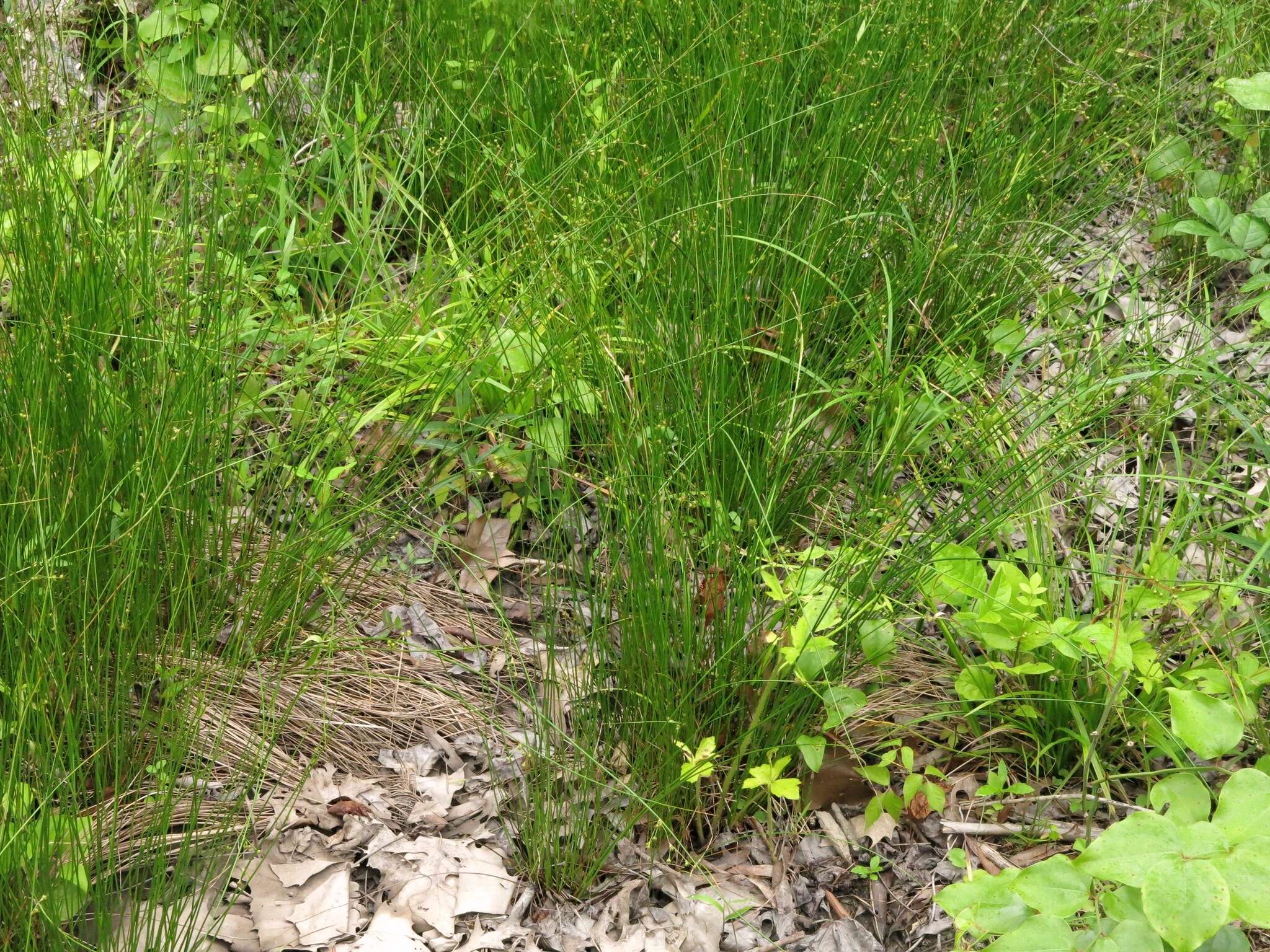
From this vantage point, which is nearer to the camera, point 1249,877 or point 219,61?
point 1249,877

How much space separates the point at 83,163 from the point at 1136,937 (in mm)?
2199

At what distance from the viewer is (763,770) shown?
165cm

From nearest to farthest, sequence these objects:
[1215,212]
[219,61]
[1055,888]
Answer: [1055,888]
[219,61]
[1215,212]

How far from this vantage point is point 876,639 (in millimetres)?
1724

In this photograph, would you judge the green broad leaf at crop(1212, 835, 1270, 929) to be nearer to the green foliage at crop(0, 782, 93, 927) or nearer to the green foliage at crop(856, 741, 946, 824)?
the green foliage at crop(856, 741, 946, 824)

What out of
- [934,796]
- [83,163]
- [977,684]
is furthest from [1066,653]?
[83,163]

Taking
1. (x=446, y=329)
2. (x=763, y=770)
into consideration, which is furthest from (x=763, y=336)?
(x=763, y=770)

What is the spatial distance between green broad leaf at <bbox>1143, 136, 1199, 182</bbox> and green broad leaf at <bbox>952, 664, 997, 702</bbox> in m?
1.66

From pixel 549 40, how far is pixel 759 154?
803mm

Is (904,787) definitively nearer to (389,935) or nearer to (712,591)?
(712,591)

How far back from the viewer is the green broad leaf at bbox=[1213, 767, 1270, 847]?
1211 mm

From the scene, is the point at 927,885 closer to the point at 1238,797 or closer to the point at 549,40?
the point at 1238,797

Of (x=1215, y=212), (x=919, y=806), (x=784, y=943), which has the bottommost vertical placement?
(x=784, y=943)

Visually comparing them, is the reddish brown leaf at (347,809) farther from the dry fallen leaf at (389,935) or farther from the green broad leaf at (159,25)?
the green broad leaf at (159,25)
